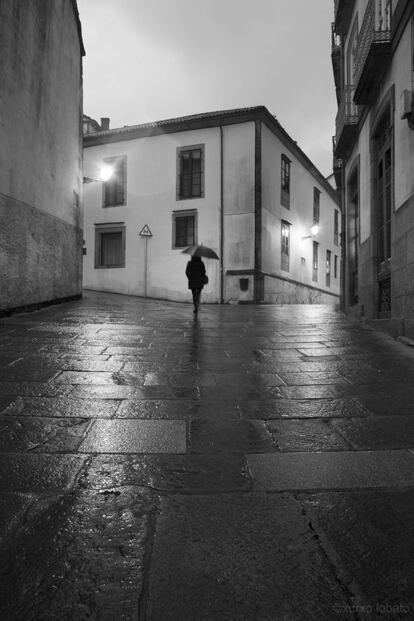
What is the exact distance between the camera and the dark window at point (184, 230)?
20.6 m

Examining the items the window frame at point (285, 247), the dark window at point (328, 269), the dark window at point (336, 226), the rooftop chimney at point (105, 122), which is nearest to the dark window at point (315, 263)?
the dark window at point (328, 269)

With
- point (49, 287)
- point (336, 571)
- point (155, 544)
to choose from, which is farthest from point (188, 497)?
point (49, 287)

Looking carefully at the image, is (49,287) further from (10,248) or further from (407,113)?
(407,113)

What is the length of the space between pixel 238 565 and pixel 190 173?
2040 cm

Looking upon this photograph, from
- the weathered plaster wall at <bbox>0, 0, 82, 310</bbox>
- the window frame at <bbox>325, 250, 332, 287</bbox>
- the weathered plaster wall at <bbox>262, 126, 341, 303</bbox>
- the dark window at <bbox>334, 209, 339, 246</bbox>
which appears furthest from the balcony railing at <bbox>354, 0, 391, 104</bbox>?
the dark window at <bbox>334, 209, 339, 246</bbox>

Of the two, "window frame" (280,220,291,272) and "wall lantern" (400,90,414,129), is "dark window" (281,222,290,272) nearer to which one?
"window frame" (280,220,291,272)

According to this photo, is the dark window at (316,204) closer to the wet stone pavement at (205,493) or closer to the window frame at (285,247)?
the window frame at (285,247)

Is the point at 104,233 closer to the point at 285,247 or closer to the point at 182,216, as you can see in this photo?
the point at 182,216

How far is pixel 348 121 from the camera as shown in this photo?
1087 centimetres

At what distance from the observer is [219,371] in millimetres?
4684

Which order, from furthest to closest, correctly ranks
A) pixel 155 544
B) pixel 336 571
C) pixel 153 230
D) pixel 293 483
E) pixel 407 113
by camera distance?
pixel 153 230 < pixel 407 113 < pixel 293 483 < pixel 155 544 < pixel 336 571

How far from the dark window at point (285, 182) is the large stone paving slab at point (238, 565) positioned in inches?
834

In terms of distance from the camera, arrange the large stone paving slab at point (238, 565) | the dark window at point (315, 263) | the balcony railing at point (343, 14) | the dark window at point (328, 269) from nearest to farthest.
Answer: the large stone paving slab at point (238, 565) → the balcony railing at point (343, 14) → the dark window at point (315, 263) → the dark window at point (328, 269)

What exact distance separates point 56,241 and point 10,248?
8.50 ft
